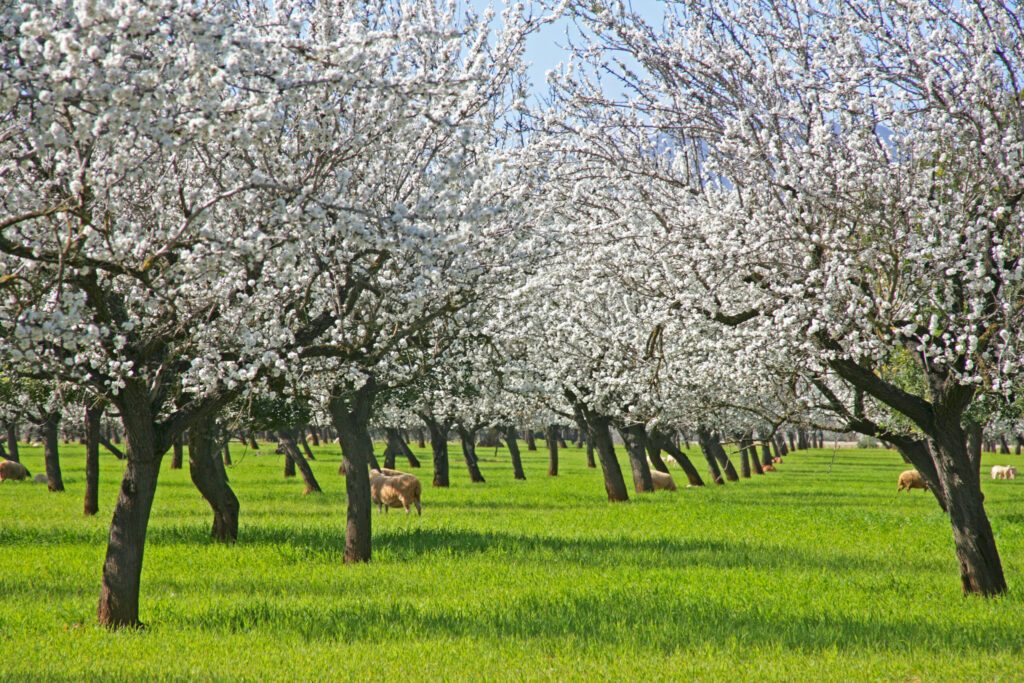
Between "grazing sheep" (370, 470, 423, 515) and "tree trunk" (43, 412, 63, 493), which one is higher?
"tree trunk" (43, 412, 63, 493)

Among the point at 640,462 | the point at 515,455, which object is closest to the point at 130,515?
the point at 640,462

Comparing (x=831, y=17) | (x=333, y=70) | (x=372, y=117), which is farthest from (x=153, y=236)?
(x=831, y=17)

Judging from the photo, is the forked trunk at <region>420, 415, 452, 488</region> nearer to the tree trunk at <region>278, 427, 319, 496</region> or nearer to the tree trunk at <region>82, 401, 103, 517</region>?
the tree trunk at <region>278, 427, 319, 496</region>

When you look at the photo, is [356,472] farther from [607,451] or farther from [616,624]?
[607,451]

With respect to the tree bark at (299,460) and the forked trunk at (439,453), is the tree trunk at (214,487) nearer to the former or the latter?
the tree bark at (299,460)

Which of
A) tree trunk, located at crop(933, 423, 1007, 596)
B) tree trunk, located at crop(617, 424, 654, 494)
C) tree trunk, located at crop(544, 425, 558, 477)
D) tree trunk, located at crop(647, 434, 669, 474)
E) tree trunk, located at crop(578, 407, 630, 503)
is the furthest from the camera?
tree trunk, located at crop(544, 425, 558, 477)

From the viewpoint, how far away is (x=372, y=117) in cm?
1019

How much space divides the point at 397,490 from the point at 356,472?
33.5 ft

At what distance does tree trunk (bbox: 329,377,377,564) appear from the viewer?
17.7 m

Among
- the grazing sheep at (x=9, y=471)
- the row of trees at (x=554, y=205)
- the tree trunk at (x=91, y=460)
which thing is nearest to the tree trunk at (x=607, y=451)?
the tree trunk at (x=91, y=460)

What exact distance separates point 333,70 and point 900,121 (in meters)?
6.82

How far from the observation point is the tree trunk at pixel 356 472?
1769cm

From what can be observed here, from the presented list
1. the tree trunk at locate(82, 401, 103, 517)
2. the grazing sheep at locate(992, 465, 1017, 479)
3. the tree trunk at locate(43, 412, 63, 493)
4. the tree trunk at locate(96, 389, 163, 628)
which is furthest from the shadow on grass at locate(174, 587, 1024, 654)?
the grazing sheep at locate(992, 465, 1017, 479)

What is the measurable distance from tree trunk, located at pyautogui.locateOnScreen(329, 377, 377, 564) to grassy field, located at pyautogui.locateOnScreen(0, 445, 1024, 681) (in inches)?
24.6
